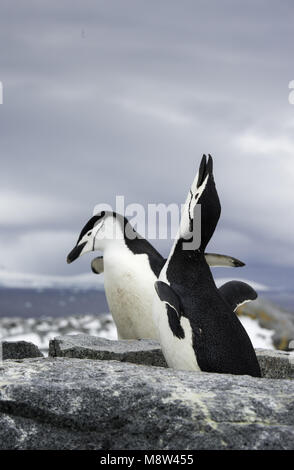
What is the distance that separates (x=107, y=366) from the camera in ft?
14.1

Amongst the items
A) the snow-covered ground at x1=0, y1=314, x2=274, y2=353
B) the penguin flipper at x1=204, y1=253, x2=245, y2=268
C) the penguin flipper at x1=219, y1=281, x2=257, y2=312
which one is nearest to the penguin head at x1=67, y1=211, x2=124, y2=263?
the penguin flipper at x1=204, y1=253, x2=245, y2=268

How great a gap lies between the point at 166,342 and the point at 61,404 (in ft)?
5.14

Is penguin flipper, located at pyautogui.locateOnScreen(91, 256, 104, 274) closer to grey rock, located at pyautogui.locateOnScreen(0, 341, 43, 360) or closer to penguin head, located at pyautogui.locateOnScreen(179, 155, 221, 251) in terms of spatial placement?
grey rock, located at pyautogui.locateOnScreen(0, 341, 43, 360)

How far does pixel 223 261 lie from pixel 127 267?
104cm

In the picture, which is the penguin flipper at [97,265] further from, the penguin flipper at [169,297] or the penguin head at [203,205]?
the penguin flipper at [169,297]

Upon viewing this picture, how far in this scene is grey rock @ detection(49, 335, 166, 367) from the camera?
578 cm

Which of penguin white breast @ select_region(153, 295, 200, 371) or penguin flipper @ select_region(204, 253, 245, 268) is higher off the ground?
penguin flipper @ select_region(204, 253, 245, 268)

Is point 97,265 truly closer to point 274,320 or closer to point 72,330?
point 274,320

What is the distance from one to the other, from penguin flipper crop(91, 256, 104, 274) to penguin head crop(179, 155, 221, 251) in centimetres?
322

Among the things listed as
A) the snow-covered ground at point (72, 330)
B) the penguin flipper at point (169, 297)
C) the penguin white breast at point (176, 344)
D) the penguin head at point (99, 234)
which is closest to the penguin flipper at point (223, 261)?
the penguin head at point (99, 234)

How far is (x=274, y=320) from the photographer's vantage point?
43.8ft

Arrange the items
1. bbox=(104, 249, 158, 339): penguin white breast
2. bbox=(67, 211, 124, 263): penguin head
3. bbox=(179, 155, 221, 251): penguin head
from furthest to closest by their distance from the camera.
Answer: bbox=(67, 211, 124, 263): penguin head < bbox=(104, 249, 158, 339): penguin white breast < bbox=(179, 155, 221, 251): penguin head

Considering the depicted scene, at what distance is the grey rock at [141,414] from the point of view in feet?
11.5

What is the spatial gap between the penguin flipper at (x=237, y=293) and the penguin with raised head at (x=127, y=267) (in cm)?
127
